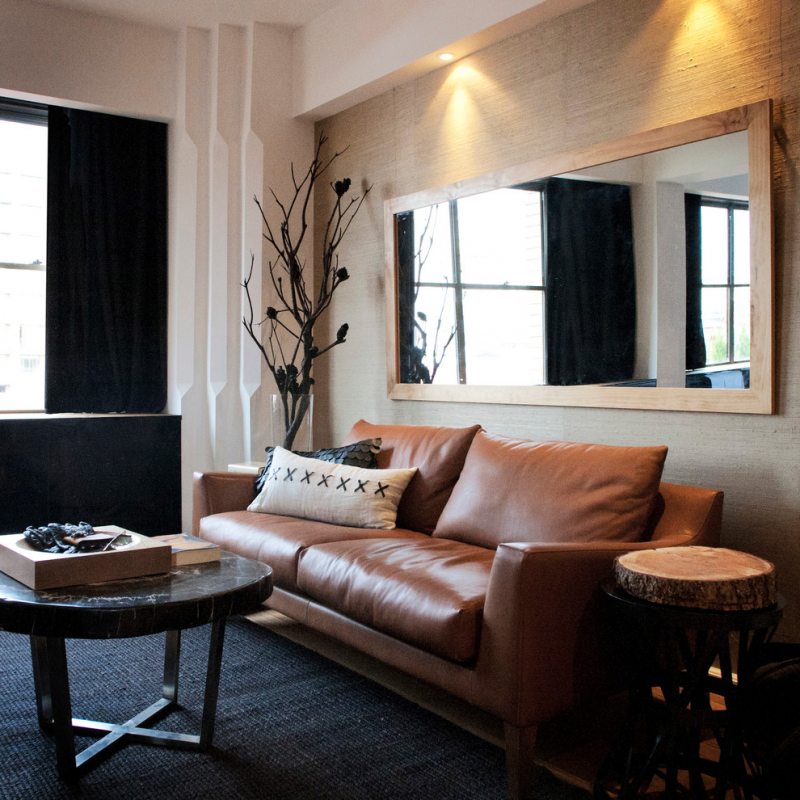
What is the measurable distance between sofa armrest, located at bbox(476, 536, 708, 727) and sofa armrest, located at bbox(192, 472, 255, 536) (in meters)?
1.81

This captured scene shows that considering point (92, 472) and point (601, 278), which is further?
point (92, 472)

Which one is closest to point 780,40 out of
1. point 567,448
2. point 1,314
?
point 567,448

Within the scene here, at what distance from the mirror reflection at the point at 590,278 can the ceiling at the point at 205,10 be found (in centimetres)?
129

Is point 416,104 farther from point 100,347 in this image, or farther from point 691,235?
point 100,347

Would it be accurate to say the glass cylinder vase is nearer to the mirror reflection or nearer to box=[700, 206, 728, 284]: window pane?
the mirror reflection

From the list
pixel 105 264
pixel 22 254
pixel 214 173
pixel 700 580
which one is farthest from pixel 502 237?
pixel 22 254

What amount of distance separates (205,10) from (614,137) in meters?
2.52

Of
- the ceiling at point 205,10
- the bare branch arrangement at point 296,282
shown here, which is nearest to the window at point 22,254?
the ceiling at point 205,10

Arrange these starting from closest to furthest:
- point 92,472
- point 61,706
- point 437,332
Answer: point 61,706 < point 437,332 < point 92,472

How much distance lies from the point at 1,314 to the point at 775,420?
13.0ft

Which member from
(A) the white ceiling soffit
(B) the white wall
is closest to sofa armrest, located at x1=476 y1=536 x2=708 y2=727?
(A) the white ceiling soffit

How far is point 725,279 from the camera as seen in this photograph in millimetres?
2873

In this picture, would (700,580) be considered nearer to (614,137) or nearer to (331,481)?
(331,481)

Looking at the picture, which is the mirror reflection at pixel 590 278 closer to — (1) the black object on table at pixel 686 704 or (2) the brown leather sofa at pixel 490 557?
(2) the brown leather sofa at pixel 490 557
